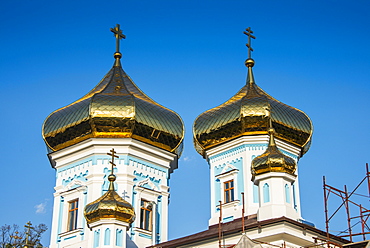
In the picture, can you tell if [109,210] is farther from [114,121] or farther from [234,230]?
[114,121]

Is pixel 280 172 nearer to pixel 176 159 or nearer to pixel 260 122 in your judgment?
pixel 260 122

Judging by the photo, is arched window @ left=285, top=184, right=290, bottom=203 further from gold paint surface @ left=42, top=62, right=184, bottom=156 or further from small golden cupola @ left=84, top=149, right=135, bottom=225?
gold paint surface @ left=42, top=62, right=184, bottom=156

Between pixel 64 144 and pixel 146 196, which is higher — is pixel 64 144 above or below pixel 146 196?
above

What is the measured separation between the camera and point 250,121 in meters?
17.6

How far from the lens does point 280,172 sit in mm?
14578

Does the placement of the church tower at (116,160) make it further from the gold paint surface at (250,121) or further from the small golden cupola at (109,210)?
the small golden cupola at (109,210)

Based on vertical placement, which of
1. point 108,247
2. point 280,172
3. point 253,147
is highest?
point 253,147

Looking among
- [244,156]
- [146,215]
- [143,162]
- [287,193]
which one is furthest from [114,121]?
[287,193]

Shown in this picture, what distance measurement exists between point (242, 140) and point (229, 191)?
1.33m

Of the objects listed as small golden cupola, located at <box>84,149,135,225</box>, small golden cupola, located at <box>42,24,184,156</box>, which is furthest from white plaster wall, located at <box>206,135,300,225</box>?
small golden cupola, located at <box>84,149,135,225</box>

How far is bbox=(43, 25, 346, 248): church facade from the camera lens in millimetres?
17188

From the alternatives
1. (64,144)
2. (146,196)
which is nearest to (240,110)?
(146,196)

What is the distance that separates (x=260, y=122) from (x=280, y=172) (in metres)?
3.12

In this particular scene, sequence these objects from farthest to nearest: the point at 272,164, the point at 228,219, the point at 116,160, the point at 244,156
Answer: the point at 116,160, the point at 244,156, the point at 228,219, the point at 272,164
